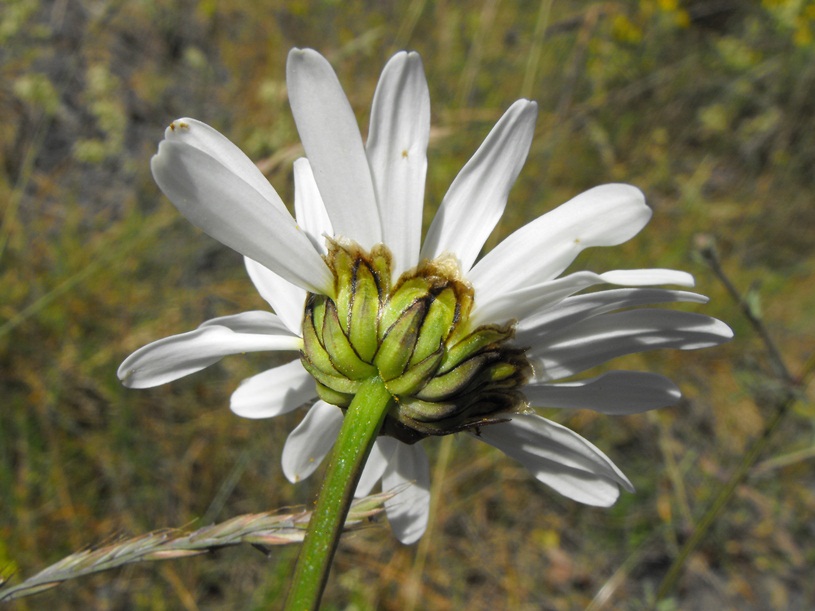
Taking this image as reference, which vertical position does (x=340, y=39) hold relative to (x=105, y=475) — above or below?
above

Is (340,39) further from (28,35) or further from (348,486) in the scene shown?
(348,486)

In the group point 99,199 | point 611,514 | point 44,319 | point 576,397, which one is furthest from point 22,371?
point 611,514

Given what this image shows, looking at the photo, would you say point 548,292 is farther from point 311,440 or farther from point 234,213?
point 311,440

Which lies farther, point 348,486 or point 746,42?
point 746,42

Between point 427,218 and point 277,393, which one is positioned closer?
point 277,393

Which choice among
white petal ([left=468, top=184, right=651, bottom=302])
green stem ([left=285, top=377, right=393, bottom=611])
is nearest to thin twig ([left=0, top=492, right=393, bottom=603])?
green stem ([left=285, top=377, right=393, bottom=611])

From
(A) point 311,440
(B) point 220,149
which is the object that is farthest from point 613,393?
(B) point 220,149

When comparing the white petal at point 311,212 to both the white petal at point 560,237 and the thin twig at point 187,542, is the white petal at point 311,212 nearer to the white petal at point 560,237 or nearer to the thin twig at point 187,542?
the white petal at point 560,237
